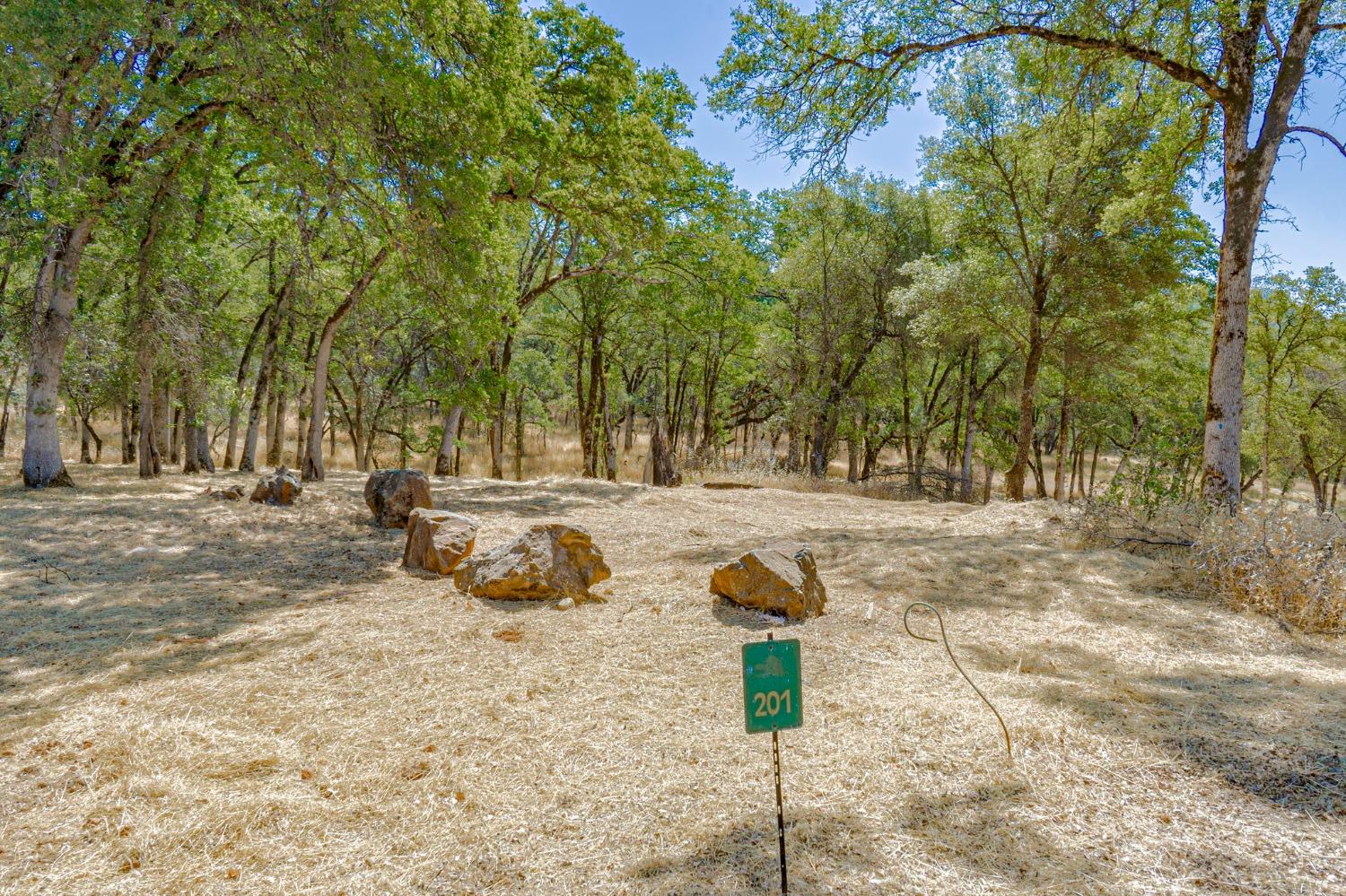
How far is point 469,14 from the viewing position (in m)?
7.96

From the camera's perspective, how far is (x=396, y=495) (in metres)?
8.04

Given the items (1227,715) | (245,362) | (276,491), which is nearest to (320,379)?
(276,491)

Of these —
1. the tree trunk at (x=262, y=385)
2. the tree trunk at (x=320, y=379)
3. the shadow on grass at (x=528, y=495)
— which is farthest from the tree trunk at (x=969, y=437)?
the tree trunk at (x=262, y=385)

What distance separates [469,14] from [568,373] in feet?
63.2

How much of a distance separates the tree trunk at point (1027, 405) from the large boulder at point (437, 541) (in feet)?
35.7

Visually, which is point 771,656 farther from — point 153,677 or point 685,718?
point 153,677

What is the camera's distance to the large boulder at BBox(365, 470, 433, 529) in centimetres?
799

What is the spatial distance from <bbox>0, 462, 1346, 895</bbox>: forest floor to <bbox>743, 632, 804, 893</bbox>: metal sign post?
548 millimetres

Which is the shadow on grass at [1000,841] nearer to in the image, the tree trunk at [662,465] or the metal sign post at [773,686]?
the metal sign post at [773,686]

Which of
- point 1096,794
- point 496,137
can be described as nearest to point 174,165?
point 496,137

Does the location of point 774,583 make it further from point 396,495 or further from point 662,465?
point 662,465

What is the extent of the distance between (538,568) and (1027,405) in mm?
11408

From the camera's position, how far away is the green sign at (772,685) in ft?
7.38

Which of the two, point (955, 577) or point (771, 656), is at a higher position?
point (771, 656)
